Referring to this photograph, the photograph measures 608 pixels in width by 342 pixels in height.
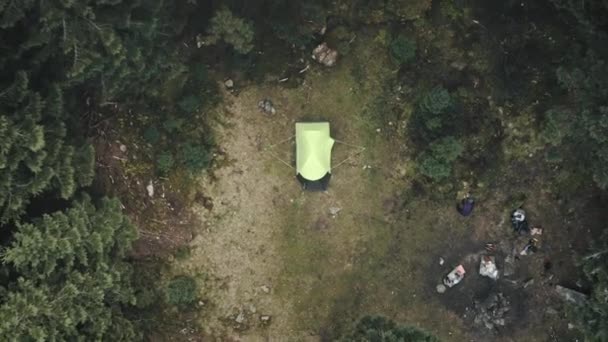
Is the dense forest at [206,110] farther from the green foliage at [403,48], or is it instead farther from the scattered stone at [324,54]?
the scattered stone at [324,54]

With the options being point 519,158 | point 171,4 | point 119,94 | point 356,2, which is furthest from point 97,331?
point 519,158

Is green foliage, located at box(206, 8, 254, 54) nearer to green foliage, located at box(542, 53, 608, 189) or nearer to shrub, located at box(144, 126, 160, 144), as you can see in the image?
shrub, located at box(144, 126, 160, 144)

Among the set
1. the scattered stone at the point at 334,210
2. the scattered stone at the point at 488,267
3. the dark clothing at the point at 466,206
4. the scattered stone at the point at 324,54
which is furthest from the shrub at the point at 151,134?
the scattered stone at the point at 488,267

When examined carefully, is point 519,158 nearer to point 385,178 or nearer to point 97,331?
point 385,178

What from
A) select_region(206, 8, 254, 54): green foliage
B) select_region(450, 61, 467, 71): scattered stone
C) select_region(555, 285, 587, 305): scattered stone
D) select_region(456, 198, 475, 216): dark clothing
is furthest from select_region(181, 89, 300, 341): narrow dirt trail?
select_region(555, 285, 587, 305): scattered stone

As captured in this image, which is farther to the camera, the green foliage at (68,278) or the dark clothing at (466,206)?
the dark clothing at (466,206)
